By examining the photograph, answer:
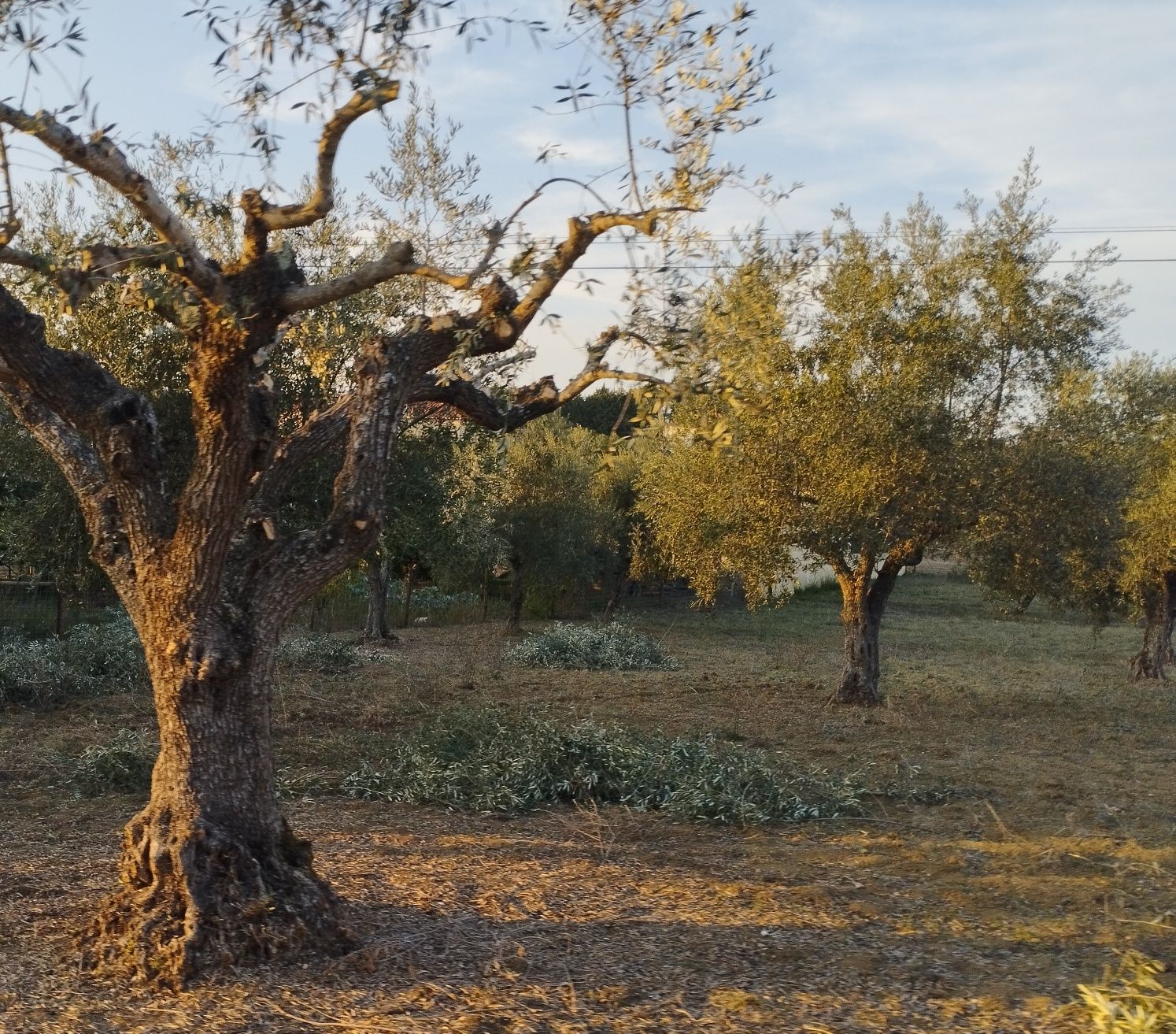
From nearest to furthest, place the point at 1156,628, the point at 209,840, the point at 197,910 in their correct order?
the point at 197,910, the point at 209,840, the point at 1156,628

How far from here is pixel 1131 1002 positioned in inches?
184

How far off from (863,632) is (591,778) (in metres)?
7.68

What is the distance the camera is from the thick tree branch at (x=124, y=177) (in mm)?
4797

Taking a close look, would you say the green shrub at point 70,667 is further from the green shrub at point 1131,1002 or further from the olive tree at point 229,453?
the green shrub at point 1131,1002

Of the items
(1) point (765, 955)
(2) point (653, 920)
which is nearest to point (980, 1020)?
(1) point (765, 955)

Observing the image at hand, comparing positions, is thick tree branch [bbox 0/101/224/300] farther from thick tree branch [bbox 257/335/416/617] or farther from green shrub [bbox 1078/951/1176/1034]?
green shrub [bbox 1078/951/1176/1034]

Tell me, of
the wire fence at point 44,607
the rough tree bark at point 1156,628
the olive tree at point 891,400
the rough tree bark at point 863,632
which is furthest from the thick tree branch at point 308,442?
the rough tree bark at point 1156,628

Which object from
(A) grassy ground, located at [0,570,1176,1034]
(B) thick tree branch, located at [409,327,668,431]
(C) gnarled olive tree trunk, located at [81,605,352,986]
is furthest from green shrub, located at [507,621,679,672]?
(C) gnarled olive tree trunk, located at [81,605,352,986]

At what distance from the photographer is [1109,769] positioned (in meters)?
11.4

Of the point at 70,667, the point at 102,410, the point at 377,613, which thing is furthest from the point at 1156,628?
the point at 102,410

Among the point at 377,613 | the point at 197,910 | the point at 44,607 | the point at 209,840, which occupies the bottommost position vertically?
the point at 197,910

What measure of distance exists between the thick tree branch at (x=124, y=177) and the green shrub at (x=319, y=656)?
13.1m

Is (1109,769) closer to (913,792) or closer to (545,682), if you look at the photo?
(913,792)

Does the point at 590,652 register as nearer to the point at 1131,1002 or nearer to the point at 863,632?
the point at 863,632
